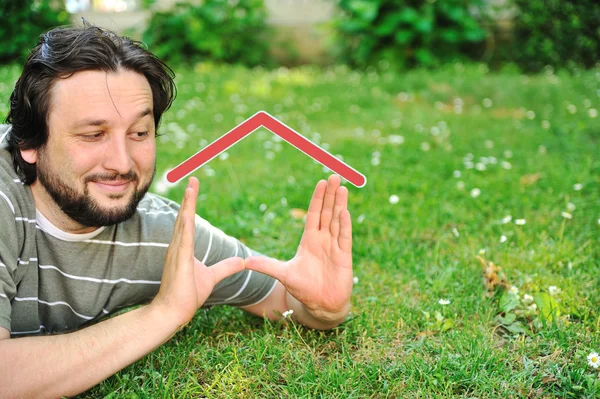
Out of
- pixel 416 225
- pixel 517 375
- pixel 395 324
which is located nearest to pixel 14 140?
pixel 395 324

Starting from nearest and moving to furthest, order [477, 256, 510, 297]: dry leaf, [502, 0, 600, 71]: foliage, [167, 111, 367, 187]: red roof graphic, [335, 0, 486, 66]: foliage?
[167, 111, 367, 187]: red roof graphic → [477, 256, 510, 297]: dry leaf → [502, 0, 600, 71]: foliage → [335, 0, 486, 66]: foliage

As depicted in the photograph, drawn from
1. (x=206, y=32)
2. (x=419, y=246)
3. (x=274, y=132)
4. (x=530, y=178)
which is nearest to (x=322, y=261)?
(x=274, y=132)

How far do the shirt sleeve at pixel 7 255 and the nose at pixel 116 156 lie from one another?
33cm

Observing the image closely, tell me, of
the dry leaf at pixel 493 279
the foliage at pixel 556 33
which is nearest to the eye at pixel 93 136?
the dry leaf at pixel 493 279

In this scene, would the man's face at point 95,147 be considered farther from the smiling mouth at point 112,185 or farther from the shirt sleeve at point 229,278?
the shirt sleeve at point 229,278

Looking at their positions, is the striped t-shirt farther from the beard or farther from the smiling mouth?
the smiling mouth

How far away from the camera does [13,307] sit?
2082mm

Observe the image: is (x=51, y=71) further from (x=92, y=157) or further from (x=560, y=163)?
(x=560, y=163)

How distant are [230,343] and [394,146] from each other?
3224mm

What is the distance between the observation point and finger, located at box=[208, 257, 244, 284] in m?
2.11

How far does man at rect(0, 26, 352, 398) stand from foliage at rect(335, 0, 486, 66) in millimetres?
7315

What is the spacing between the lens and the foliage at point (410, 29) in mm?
9078

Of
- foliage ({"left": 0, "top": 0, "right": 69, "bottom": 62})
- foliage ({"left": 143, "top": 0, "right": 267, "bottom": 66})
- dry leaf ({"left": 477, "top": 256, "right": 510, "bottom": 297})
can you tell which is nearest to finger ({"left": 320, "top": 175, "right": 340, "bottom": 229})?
dry leaf ({"left": 477, "top": 256, "right": 510, "bottom": 297})

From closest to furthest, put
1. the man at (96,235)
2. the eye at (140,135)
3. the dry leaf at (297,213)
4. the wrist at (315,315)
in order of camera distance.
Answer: the man at (96,235)
the eye at (140,135)
the wrist at (315,315)
the dry leaf at (297,213)
